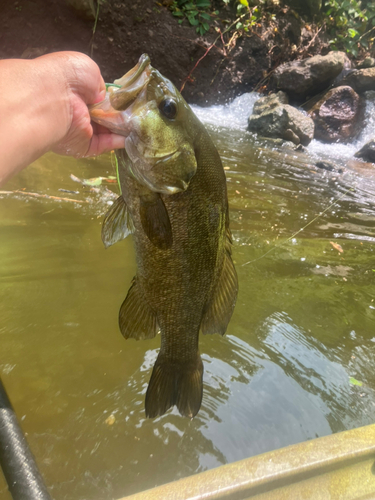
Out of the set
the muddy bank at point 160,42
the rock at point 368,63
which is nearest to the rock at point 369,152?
the muddy bank at point 160,42

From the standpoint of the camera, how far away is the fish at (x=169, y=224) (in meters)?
1.33

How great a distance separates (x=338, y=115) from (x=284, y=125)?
2701 mm

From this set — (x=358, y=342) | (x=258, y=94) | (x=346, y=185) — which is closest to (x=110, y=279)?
(x=358, y=342)

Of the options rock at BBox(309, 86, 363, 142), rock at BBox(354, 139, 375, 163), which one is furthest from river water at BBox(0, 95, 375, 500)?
rock at BBox(309, 86, 363, 142)

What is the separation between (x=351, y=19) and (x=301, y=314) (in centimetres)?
1441

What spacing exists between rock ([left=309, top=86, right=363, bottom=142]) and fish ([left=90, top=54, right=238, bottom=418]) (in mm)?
10121

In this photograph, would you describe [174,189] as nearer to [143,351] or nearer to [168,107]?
[168,107]

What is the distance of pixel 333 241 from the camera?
402 centimetres

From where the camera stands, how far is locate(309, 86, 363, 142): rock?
34.2ft

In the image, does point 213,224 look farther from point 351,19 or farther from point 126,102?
point 351,19

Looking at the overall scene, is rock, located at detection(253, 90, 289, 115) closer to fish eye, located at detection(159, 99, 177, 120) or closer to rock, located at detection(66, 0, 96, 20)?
rock, located at detection(66, 0, 96, 20)

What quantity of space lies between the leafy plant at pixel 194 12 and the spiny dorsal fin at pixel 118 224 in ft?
32.0

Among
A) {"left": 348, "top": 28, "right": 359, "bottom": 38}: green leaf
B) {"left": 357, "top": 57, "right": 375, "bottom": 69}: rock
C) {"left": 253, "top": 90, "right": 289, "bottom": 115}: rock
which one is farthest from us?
{"left": 348, "top": 28, "right": 359, "bottom": 38}: green leaf

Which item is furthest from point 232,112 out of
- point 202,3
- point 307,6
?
point 307,6
